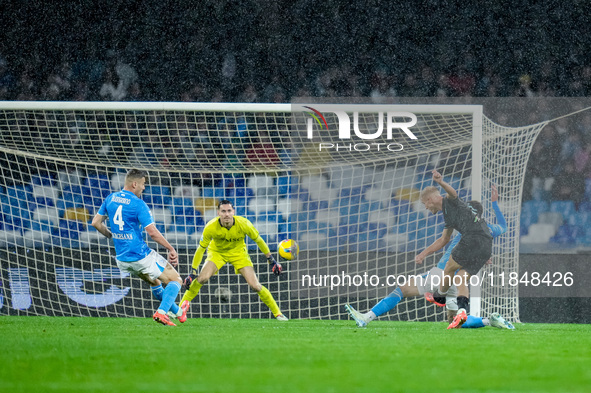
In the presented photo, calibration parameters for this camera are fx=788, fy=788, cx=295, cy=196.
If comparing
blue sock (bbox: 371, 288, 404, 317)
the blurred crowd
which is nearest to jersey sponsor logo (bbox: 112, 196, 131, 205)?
blue sock (bbox: 371, 288, 404, 317)

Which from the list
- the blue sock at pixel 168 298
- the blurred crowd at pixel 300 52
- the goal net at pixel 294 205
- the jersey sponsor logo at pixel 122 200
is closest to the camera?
the blue sock at pixel 168 298

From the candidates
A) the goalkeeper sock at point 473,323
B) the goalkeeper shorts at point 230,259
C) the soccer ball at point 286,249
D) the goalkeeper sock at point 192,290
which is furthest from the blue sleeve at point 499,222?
the goalkeeper sock at point 192,290

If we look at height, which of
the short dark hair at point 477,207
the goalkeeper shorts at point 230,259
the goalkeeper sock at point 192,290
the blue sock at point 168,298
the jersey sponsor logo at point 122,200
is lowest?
the goalkeeper sock at point 192,290

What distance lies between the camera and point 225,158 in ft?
27.4

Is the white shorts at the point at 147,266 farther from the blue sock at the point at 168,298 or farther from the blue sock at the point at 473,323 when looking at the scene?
the blue sock at the point at 473,323

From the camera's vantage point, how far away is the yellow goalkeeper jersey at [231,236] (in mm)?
6254

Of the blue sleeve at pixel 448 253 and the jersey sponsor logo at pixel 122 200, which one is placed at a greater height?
the jersey sponsor logo at pixel 122 200

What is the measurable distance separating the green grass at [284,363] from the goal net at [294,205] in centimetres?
292

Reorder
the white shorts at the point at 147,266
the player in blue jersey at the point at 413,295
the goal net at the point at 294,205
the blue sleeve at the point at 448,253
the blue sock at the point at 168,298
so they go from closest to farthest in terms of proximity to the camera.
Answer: the blue sock at the point at 168,298 < the white shorts at the point at 147,266 < the player in blue jersey at the point at 413,295 < the blue sleeve at the point at 448,253 < the goal net at the point at 294,205

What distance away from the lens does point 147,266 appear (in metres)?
5.62

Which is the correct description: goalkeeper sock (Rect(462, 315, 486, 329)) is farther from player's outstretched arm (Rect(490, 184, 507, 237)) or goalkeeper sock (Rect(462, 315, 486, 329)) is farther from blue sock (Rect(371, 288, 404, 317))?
player's outstretched arm (Rect(490, 184, 507, 237))

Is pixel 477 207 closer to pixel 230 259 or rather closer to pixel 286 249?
pixel 286 249

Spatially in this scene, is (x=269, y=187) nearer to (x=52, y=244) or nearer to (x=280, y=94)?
(x=52, y=244)

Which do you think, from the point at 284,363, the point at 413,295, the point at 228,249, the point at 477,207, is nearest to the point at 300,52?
the point at 228,249
